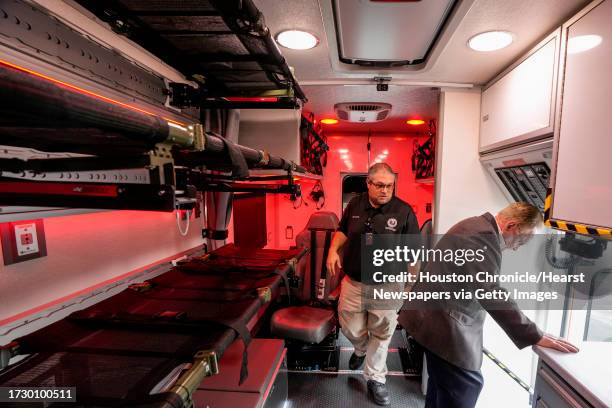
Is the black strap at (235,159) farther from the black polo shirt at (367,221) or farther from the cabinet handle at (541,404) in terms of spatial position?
the cabinet handle at (541,404)

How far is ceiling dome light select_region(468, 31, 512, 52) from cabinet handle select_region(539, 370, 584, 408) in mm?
2002

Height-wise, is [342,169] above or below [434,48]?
below

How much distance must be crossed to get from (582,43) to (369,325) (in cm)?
263

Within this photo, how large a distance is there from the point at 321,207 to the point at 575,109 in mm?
4023

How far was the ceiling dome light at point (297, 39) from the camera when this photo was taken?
1.68 metres

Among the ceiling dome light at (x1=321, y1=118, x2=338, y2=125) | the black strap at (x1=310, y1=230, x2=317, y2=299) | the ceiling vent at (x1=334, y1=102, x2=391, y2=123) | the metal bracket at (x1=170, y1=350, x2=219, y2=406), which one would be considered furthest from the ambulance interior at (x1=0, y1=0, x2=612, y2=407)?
the ceiling dome light at (x1=321, y1=118, x2=338, y2=125)

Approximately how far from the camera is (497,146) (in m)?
2.17

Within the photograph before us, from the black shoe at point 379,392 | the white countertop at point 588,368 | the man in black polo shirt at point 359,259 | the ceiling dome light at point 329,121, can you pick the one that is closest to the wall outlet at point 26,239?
the man in black polo shirt at point 359,259

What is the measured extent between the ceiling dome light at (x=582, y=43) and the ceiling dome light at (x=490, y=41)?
0.33 m

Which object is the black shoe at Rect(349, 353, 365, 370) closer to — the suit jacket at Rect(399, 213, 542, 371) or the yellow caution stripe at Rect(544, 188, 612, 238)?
the suit jacket at Rect(399, 213, 542, 371)

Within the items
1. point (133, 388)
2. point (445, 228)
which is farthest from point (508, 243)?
point (133, 388)

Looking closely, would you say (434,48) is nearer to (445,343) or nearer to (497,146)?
(497,146)

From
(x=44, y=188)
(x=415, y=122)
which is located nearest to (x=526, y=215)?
(x=44, y=188)

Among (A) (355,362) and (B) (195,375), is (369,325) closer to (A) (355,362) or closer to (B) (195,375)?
(A) (355,362)
